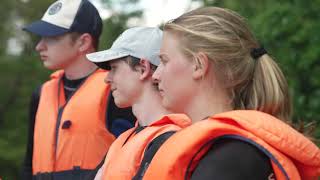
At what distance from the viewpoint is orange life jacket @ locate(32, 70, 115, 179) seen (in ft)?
11.9

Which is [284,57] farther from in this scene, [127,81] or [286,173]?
[286,173]

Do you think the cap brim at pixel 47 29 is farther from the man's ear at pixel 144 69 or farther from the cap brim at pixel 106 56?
the man's ear at pixel 144 69

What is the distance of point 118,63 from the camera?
3.05 m

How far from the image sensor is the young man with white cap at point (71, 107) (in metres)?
3.63

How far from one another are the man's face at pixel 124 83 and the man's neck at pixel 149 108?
32 mm

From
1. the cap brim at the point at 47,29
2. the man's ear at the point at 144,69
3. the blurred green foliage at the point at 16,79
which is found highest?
the man's ear at the point at 144,69

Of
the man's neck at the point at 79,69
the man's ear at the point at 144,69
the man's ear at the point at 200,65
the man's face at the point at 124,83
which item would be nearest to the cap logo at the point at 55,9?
the man's neck at the point at 79,69

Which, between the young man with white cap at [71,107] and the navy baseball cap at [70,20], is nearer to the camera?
the young man with white cap at [71,107]

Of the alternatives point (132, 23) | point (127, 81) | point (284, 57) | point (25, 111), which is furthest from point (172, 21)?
point (132, 23)

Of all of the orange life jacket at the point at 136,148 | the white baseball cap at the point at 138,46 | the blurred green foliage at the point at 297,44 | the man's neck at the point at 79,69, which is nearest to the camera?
the orange life jacket at the point at 136,148

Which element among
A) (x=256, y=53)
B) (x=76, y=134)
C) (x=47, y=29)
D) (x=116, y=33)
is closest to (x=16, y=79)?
(x=116, y=33)

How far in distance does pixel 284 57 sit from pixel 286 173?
319 cm

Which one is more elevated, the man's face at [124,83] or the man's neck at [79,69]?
the man's face at [124,83]

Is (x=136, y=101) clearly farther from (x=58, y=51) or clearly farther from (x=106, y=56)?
(x=58, y=51)
